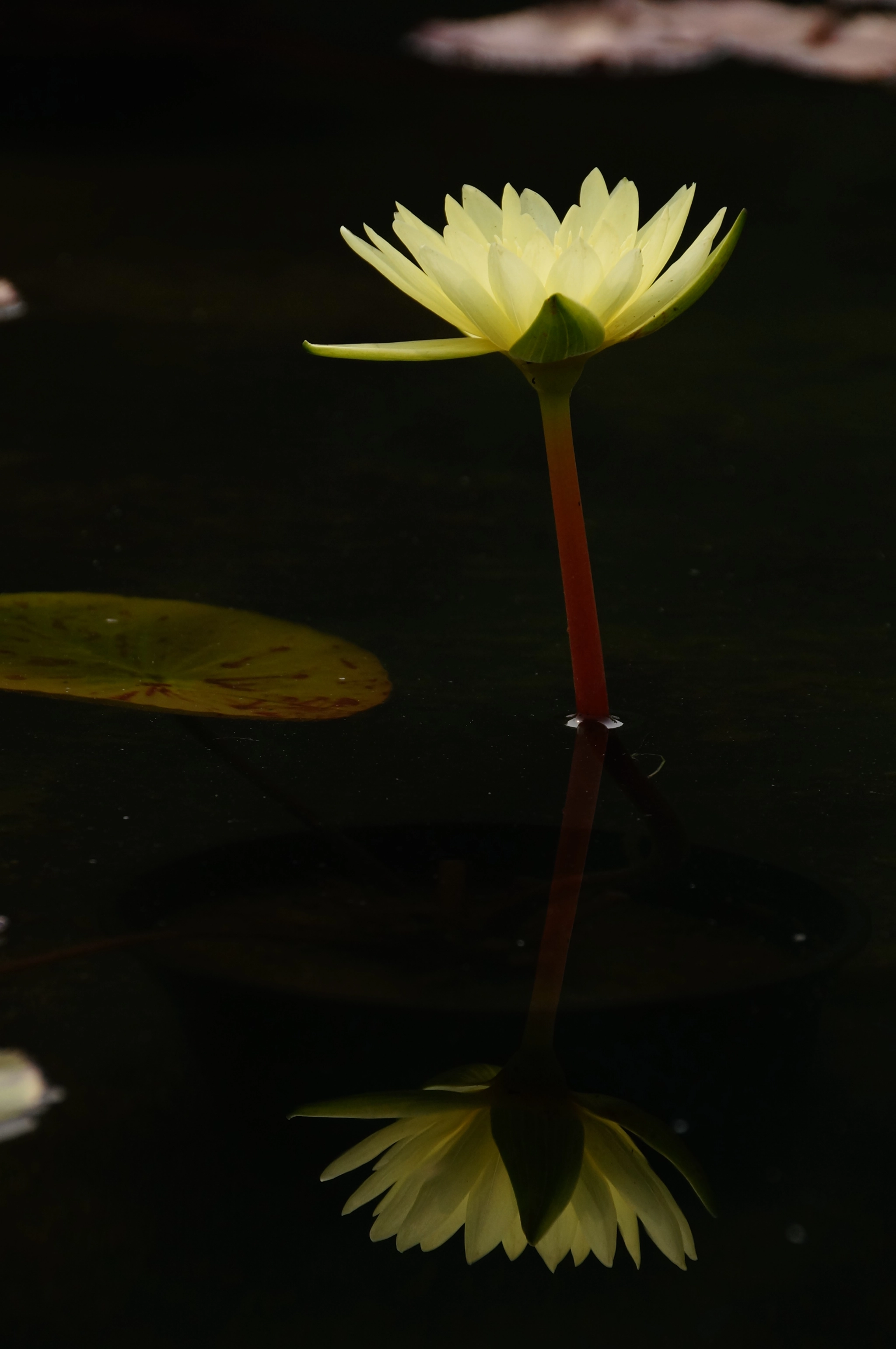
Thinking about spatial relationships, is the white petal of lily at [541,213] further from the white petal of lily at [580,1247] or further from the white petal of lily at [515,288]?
the white petal of lily at [580,1247]

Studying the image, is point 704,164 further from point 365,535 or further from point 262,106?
point 365,535

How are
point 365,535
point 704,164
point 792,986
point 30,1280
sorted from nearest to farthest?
point 30,1280, point 792,986, point 365,535, point 704,164

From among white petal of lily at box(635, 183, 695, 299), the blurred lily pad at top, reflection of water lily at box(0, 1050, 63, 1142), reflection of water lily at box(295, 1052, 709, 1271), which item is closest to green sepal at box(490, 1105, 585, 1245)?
reflection of water lily at box(295, 1052, 709, 1271)

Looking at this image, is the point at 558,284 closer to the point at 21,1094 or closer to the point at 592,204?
the point at 592,204

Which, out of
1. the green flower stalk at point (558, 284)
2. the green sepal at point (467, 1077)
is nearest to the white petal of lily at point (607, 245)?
the green flower stalk at point (558, 284)

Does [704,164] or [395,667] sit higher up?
[704,164]

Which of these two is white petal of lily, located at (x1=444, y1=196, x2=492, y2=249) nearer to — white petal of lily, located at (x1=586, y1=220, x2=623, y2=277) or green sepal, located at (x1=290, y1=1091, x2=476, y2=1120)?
white petal of lily, located at (x1=586, y1=220, x2=623, y2=277)

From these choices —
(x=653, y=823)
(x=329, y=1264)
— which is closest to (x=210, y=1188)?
(x=329, y=1264)
